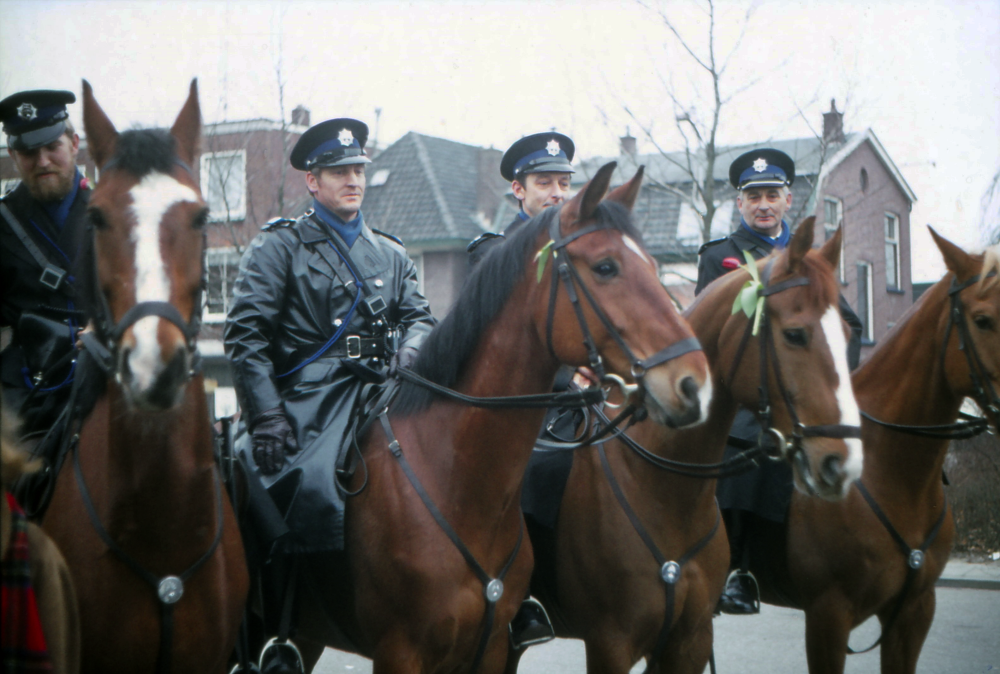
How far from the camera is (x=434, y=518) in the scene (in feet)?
11.7

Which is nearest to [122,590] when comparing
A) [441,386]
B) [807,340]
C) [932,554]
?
[441,386]

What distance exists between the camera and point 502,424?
3576 millimetres

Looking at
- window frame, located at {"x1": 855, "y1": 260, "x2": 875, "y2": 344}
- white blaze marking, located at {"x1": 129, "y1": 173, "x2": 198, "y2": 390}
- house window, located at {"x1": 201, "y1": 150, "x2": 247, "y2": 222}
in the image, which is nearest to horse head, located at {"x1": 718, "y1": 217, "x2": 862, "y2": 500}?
white blaze marking, located at {"x1": 129, "y1": 173, "x2": 198, "y2": 390}

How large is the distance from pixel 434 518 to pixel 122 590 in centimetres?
111

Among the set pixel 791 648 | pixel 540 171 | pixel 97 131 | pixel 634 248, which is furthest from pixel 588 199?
pixel 791 648

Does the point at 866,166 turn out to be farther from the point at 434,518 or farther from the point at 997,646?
the point at 434,518

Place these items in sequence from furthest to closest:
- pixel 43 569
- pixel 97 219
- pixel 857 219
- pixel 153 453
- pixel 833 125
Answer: pixel 857 219 < pixel 833 125 < pixel 153 453 < pixel 97 219 < pixel 43 569

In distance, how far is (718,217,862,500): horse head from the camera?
3.65 meters

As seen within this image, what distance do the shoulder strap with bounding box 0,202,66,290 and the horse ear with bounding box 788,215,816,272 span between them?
2898 millimetres

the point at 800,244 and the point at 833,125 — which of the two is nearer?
the point at 800,244

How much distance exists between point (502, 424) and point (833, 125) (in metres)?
13.3

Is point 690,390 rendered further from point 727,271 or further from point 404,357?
point 727,271

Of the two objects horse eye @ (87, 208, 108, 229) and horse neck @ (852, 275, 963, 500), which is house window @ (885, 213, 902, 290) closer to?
horse neck @ (852, 275, 963, 500)

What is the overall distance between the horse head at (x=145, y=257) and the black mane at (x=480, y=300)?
1048 mm
